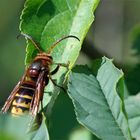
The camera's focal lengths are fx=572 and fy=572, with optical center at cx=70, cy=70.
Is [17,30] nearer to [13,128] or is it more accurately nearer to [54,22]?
[54,22]

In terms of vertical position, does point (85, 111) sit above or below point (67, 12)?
below

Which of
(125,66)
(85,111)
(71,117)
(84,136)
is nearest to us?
(85,111)

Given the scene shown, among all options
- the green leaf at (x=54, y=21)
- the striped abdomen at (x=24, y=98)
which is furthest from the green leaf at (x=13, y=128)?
the striped abdomen at (x=24, y=98)

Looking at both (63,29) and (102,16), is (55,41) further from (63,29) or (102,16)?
(102,16)

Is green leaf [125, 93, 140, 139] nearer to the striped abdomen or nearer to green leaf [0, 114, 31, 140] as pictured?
Result: the striped abdomen

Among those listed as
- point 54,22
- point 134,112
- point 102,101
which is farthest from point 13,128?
point 134,112

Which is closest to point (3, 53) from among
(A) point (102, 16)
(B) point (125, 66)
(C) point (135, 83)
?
(A) point (102, 16)

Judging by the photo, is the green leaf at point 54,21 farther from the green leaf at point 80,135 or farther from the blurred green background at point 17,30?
the blurred green background at point 17,30

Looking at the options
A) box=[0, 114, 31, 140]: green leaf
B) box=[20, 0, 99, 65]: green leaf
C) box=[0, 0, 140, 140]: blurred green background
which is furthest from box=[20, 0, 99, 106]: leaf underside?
A: box=[0, 0, 140, 140]: blurred green background
